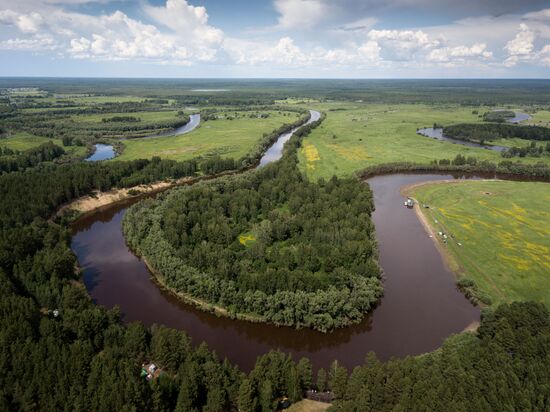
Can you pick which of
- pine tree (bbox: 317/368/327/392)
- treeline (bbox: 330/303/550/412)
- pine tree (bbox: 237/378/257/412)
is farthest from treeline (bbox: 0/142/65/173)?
treeline (bbox: 330/303/550/412)

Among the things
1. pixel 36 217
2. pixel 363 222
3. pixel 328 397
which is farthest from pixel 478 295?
pixel 36 217

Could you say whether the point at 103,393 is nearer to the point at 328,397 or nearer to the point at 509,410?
the point at 328,397

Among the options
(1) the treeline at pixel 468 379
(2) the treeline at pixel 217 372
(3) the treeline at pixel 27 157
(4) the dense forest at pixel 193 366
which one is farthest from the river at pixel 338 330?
(3) the treeline at pixel 27 157

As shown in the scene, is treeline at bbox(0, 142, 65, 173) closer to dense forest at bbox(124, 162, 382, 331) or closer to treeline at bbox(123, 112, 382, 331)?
dense forest at bbox(124, 162, 382, 331)

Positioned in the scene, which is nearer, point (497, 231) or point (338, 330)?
point (338, 330)

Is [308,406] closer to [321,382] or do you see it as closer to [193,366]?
[321,382]

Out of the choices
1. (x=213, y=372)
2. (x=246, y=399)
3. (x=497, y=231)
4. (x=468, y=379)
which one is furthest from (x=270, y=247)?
(x=497, y=231)

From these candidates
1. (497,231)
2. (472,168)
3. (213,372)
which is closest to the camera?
(213,372)
